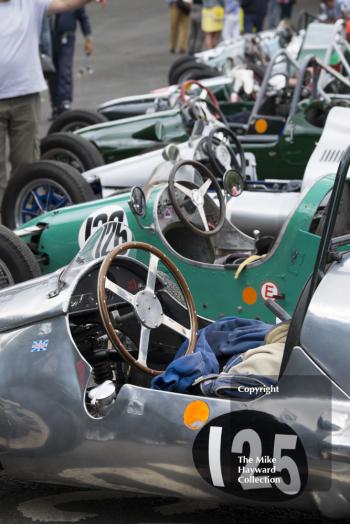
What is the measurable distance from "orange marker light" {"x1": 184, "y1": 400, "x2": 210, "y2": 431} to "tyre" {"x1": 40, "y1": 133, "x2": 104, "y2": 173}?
466cm

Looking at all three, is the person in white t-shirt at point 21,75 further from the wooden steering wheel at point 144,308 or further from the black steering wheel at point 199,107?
the wooden steering wheel at point 144,308

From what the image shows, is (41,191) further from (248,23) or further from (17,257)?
(248,23)

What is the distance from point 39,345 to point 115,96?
1207cm

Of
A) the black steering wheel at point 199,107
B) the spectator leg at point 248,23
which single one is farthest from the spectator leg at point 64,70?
the spectator leg at point 248,23

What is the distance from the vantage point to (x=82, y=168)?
8.49 m

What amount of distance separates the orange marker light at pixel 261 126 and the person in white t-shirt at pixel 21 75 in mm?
2213

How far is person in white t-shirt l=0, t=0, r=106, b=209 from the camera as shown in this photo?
7883mm

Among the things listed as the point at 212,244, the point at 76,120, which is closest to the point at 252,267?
the point at 212,244

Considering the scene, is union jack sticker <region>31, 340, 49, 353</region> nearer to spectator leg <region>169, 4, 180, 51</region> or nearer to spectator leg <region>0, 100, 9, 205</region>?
spectator leg <region>0, 100, 9, 205</region>

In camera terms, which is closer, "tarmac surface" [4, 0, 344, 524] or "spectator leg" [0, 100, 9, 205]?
"tarmac surface" [4, 0, 344, 524]

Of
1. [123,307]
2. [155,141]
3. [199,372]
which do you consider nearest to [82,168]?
[155,141]

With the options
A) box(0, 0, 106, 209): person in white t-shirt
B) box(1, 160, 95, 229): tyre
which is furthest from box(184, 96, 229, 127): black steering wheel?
box(1, 160, 95, 229): tyre

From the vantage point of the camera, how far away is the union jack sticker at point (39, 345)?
426 cm

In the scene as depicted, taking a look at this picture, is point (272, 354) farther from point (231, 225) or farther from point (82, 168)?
point (82, 168)
